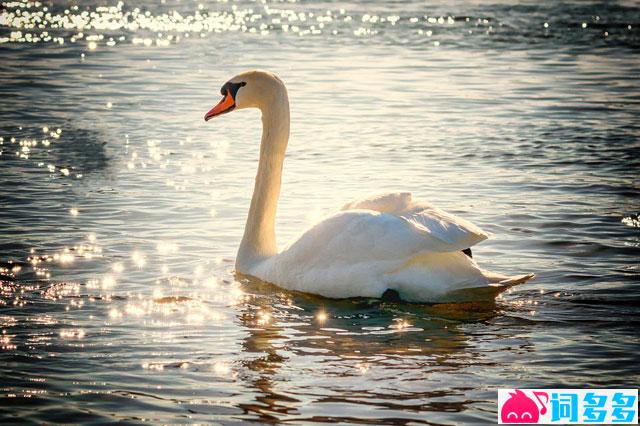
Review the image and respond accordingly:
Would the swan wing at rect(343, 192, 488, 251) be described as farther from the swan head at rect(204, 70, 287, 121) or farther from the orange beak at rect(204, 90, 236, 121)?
the orange beak at rect(204, 90, 236, 121)

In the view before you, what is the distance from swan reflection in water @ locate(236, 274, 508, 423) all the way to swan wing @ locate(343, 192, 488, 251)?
0.65 metres

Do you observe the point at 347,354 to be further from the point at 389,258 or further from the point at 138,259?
the point at 138,259

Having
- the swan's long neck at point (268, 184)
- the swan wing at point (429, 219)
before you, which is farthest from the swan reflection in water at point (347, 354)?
the swan wing at point (429, 219)

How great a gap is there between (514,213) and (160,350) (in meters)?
5.28

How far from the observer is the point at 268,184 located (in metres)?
10.3

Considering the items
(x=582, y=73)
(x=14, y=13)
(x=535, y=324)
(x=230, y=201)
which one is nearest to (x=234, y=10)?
(x=14, y=13)

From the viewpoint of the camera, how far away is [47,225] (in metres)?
11.3

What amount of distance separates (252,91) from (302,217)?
82.1 inches

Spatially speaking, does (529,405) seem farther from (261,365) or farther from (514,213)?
(514,213)

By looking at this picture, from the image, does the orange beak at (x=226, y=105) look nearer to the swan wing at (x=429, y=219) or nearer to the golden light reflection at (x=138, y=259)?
the golden light reflection at (x=138, y=259)

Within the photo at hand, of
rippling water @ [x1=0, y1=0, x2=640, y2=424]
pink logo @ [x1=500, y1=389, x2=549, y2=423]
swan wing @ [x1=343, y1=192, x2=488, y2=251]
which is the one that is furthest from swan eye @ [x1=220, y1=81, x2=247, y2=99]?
pink logo @ [x1=500, y1=389, x2=549, y2=423]

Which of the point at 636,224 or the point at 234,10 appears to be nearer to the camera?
the point at 636,224

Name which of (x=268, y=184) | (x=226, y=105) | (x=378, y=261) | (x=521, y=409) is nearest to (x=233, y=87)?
(x=226, y=105)

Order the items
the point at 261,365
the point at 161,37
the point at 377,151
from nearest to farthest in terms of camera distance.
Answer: the point at 261,365 < the point at 377,151 < the point at 161,37
